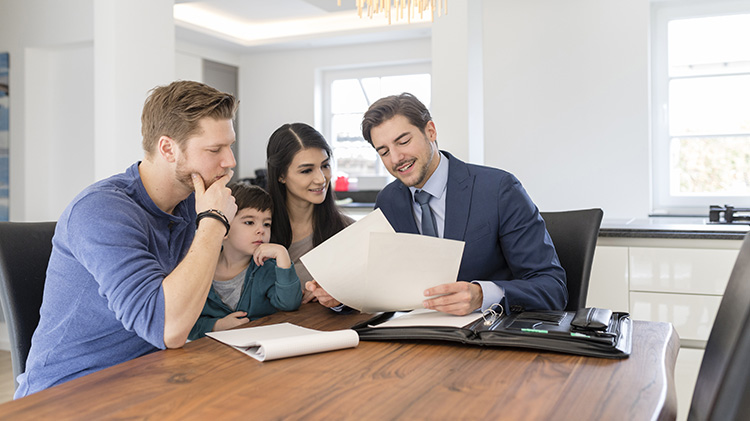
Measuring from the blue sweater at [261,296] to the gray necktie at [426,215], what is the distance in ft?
1.45

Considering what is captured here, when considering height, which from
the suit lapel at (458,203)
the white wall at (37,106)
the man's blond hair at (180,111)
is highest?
the white wall at (37,106)

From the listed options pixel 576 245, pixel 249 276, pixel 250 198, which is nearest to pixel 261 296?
pixel 249 276

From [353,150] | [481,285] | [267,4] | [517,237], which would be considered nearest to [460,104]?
[517,237]

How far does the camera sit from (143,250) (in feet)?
3.92

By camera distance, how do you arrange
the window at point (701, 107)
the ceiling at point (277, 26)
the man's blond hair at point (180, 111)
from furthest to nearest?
1. the ceiling at point (277, 26)
2. the window at point (701, 107)
3. the man's blond hair at point (180, 111)

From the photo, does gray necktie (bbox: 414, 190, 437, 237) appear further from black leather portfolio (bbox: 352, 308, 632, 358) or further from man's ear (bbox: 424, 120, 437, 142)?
black leather portfolio (bbox: 352, 308, 632, 358)

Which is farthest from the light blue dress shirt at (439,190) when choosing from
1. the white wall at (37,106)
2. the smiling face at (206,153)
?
the white wall at (37,106)

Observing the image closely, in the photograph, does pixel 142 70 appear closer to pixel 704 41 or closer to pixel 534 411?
pixel 534 411

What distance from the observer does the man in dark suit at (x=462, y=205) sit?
168 cm

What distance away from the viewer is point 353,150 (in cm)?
657

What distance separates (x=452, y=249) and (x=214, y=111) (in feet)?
2.00

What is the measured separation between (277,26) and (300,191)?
15.5 feet

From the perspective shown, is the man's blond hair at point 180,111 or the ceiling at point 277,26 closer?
the man's blond hair at point 180,111

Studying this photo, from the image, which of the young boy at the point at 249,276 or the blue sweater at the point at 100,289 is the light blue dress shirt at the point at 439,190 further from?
the blue sweater at the point at 100,289
